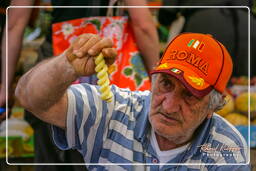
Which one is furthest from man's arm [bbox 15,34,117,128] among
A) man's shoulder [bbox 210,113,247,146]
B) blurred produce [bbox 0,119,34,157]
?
man's shoulder [bbox 210,113,247,146]

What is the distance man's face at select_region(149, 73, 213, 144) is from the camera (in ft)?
2.34

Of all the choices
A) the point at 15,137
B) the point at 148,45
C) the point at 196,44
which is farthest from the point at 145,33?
the point at 15,137

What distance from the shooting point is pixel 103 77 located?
2.24 feet

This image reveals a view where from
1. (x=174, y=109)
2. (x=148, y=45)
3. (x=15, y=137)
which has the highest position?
(x=148, y=45)

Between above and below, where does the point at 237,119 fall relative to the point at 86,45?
below

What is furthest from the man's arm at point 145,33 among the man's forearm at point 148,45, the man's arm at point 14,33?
the man's arm at point 14,33

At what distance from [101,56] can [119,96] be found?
143 millimetres

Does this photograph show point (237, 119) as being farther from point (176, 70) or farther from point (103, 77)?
point (103, 77)

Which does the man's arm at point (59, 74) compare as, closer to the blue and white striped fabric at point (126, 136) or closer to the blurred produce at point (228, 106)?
the blue and white striped fabric at point (126, 136)

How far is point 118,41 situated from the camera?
0.80 metres

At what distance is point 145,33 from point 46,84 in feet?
0.84

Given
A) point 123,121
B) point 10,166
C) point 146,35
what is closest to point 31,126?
point 10,166

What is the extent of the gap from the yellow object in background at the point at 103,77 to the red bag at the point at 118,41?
0.17 feet

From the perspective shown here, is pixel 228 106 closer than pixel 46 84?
No
